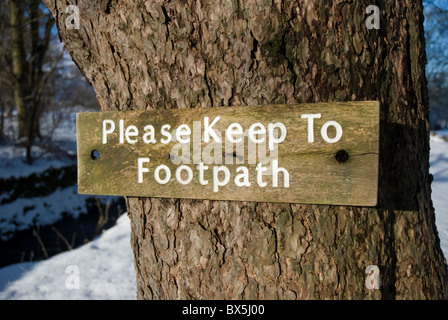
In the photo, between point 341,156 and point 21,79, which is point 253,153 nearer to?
point 341,156

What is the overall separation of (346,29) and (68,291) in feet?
11.1

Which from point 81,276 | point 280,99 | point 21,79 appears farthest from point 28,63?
point 280,99

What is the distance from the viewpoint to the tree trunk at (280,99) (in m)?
0.94

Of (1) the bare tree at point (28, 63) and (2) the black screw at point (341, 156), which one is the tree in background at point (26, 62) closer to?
(1) the bare tree at point (28, 63)

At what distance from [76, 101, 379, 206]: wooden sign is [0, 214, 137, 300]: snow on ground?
2.32m

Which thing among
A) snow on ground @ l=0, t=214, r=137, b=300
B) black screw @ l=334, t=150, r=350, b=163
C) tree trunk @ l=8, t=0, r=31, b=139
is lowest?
snow on ground @ l=0, t=214, r=137, b=300

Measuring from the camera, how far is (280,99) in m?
0.96

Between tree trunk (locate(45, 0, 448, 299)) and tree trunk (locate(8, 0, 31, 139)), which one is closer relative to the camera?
tree trunk (locate(45, 0, 448, 299))

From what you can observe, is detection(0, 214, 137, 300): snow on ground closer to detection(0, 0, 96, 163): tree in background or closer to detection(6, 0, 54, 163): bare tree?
detection(0, 0, 96, 163): tree in background

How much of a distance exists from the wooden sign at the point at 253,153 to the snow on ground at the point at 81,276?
2320 mm

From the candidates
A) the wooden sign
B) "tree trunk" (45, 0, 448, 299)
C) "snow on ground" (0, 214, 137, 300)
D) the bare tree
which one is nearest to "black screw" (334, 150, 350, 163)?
the wooden sign

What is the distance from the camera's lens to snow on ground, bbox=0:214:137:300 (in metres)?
3.13

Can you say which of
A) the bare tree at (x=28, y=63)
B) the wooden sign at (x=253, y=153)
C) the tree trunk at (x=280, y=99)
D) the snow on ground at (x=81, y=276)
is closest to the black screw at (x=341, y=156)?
the wooden sign at (x=253, y=153)

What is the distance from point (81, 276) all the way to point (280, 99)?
3.27 meters
